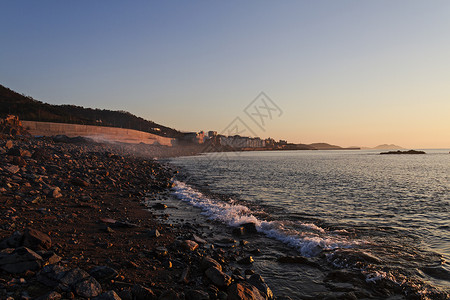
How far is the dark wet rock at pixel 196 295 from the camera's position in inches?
184

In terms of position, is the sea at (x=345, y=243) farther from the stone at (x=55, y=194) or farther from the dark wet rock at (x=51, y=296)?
the stone at (x=55, y=194)

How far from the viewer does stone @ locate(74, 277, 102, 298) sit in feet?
13.5

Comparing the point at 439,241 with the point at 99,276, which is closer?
the point at 99,276

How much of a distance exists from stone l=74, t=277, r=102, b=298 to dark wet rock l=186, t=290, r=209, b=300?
1.54 metres

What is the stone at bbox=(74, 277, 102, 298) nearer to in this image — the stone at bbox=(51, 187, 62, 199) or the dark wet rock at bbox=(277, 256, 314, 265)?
the dark wet rock at bbox=(277, 256, 314, 265)

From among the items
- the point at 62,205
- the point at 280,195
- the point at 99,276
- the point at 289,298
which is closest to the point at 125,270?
the point at 99,276

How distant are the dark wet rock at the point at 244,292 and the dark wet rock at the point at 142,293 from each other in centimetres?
142

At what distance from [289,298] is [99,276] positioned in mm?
3878

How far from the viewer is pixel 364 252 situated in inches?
316

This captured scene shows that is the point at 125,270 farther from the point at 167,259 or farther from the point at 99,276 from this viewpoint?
the point at 167,259

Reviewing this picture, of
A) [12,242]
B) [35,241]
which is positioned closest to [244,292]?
[35,241]

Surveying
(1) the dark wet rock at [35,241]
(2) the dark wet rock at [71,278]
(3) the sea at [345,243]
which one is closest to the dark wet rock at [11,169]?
(3) the sea at [345,243]

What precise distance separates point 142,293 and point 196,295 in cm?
97

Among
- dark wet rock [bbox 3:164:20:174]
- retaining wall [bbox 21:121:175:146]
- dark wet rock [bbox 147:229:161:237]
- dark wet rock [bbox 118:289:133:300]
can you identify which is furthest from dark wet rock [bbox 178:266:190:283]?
retaining wall [bbox 21:121:175:146]
